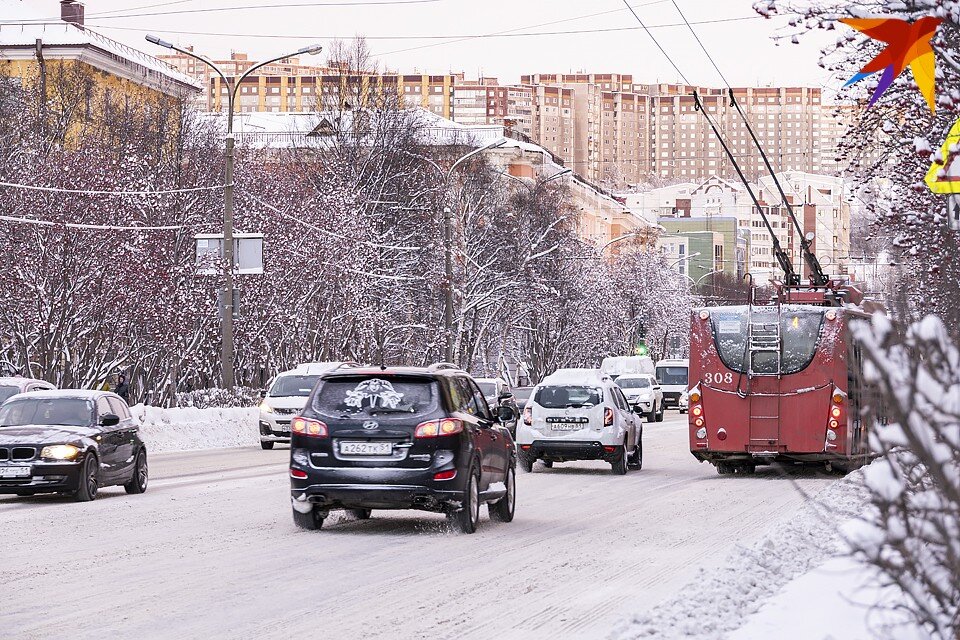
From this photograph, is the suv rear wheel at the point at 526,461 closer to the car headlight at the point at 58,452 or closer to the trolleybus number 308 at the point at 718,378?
the trolleybus number 308 at the point at 718,378

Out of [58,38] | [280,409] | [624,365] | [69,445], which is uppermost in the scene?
[58,38]

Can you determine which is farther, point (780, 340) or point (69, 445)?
point (780, 340)

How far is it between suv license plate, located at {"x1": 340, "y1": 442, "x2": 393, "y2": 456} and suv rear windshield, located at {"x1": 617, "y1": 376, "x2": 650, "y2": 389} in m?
47.5

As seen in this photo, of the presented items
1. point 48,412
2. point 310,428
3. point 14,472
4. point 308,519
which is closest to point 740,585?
point 310,428

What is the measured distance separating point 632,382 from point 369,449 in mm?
48006

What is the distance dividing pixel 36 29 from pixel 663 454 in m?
A: 63.6

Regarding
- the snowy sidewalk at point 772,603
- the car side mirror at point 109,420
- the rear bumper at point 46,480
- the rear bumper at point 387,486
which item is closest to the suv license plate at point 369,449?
the rear bumper at point 387,486

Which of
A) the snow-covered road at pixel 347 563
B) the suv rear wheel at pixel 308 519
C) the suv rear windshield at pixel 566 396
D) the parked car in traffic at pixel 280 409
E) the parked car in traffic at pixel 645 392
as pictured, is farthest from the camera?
the parked car in traffic at pixel 645 392

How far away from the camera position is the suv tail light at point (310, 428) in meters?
16.7

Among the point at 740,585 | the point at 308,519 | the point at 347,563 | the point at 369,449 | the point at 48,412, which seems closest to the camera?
the point at 740,585

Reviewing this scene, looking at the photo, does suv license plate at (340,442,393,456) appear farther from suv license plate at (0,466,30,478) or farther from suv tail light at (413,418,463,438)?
suv license plate at (0,466,30,478)

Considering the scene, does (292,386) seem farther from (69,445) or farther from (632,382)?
(632,382)

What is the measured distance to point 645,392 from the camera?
6219 centimetres

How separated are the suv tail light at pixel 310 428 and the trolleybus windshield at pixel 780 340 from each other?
11.6 metres
